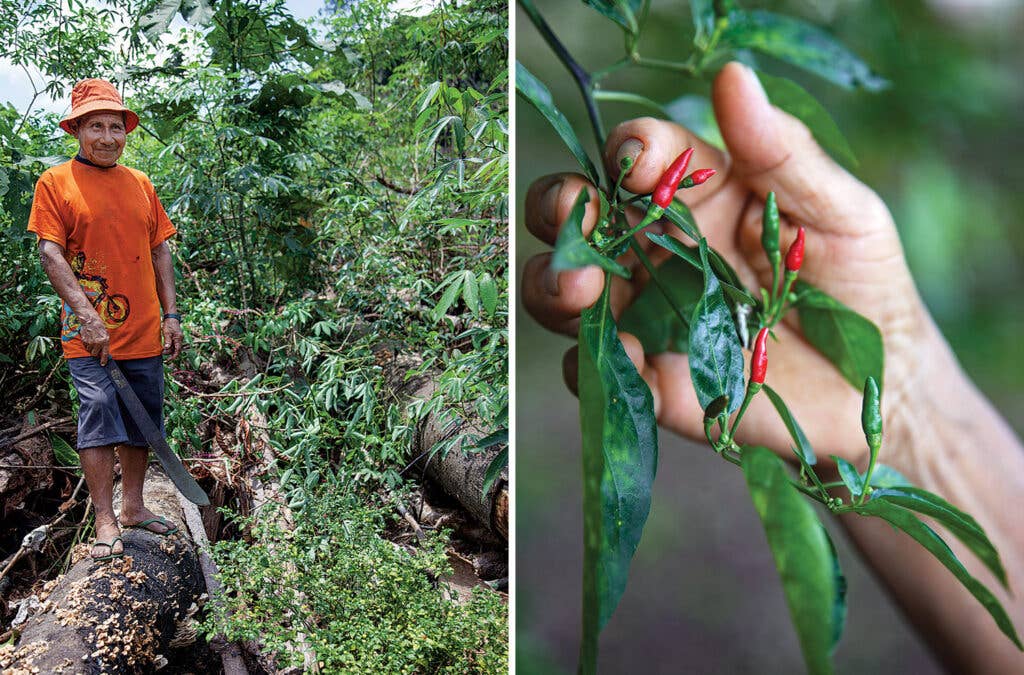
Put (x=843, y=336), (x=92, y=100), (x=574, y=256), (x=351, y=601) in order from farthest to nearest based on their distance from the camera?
(x=351, y=601), (x=92, y=100), (x=843, y=336), (x=574, y=256)

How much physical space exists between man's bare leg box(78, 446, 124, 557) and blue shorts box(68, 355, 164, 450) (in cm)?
1

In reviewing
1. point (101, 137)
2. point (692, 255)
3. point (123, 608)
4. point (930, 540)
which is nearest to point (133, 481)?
point (123, 608)

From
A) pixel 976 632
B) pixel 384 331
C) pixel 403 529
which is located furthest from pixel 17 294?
pixel 976 632

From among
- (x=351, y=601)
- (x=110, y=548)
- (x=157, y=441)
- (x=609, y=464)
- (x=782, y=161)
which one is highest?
(x=782, y=161)

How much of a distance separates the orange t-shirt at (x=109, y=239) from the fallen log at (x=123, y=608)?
17 centimetres

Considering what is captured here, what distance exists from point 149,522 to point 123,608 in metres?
0.10

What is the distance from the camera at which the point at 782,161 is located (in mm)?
684

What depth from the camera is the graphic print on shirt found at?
0.84m

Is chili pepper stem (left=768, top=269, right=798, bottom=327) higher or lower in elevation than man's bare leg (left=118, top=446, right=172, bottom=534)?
higher

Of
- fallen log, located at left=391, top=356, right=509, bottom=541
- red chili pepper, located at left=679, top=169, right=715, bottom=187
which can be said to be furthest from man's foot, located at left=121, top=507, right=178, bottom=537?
red chili pepper, located at left=679, top=169, right=715, bottom=187

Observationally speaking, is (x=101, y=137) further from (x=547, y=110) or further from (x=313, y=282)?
(x=547, y=110)

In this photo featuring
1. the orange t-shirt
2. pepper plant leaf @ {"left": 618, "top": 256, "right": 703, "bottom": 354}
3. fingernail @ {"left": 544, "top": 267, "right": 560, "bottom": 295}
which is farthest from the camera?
the orange t-shirt

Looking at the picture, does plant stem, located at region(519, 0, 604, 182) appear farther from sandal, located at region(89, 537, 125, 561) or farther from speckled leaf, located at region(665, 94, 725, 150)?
sandal, located at region(89, 537, 125, 561)

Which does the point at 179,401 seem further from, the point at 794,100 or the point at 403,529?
the point at 794,100
